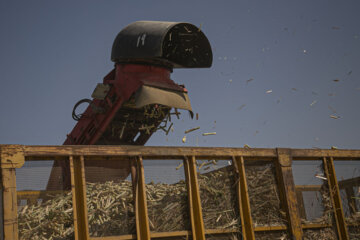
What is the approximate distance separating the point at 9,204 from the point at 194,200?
182 cm

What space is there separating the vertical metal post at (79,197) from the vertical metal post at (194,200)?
1.11 m

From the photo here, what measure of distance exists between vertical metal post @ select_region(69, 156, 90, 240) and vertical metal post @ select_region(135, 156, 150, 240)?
20.1 inches

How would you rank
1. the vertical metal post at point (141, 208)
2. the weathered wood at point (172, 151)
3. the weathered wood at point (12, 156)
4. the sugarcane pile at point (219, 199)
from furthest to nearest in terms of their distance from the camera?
the sugarcane pile at point (219, 199) → the vertical metal post at point (141, 208) → the weathered wood at point (172, 151) → the weathered wood at point (12, 156)

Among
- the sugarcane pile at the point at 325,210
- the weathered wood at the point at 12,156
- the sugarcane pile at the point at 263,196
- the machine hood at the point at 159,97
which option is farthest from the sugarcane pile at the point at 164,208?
the machine hood at the point at 159,97

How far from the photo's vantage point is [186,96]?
686cm

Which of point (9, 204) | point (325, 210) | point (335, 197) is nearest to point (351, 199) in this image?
point (335, 197)

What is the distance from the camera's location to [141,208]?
13.7 feet

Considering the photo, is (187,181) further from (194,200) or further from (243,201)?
(243,201)

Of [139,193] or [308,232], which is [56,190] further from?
[308,232]

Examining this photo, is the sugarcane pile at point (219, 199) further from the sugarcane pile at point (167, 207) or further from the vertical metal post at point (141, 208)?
the vertical metal post at point (141, 208)

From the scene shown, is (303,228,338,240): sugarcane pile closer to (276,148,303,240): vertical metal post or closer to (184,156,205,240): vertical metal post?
(276,148,303,240): vertical metal post

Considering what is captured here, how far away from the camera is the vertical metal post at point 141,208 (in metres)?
4.08

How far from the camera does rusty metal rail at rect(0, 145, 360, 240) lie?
376 cm

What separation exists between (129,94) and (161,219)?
106 inches
